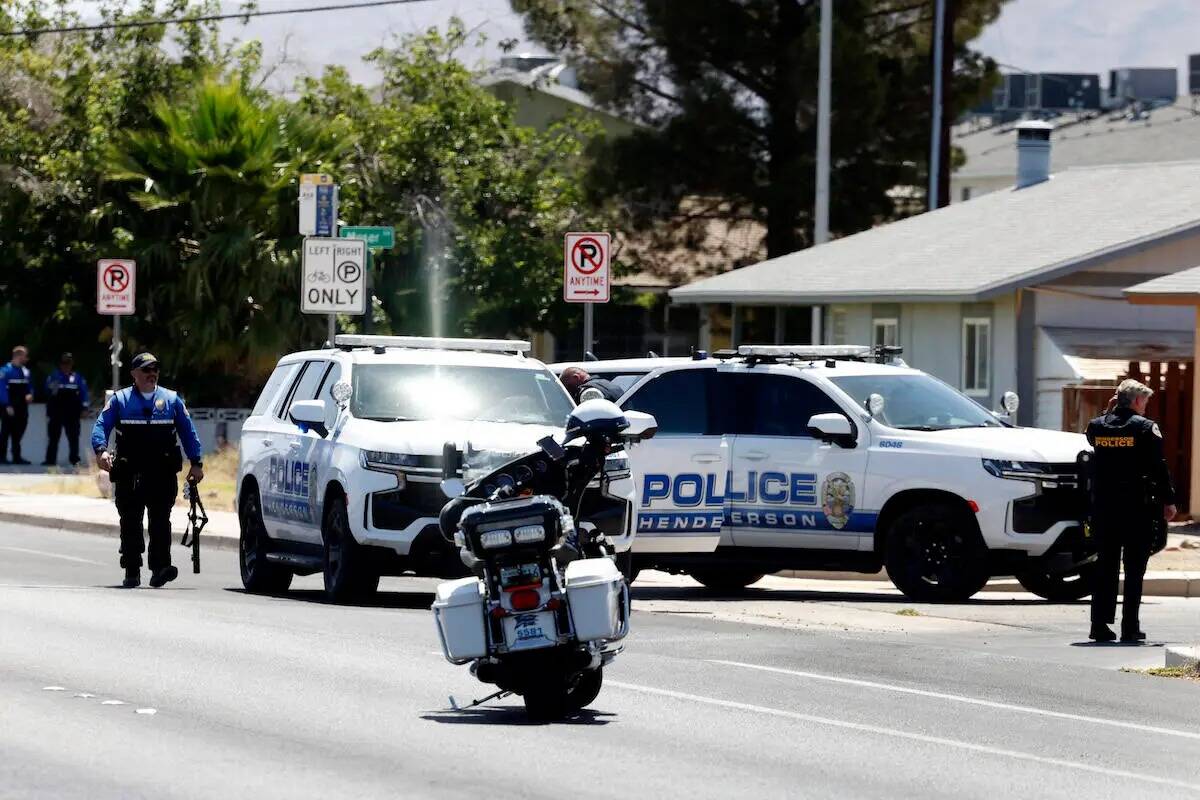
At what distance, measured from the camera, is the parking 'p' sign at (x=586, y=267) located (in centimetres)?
2095

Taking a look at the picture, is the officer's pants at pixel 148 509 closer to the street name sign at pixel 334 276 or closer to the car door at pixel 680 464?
the car door at pixel 680 464

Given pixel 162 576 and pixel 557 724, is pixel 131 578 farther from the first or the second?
pixel 557 724

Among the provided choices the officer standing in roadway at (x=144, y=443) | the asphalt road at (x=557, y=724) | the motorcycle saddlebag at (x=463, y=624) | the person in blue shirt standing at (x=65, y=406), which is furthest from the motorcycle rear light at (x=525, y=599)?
the person in blue shirt standing at (x=65, y=406)

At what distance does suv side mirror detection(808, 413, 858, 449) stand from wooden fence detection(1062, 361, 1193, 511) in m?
7.69

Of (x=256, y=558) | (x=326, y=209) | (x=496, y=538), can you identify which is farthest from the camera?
(x=326, y=209)

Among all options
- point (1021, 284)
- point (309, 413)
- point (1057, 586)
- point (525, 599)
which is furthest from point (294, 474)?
point (1021, 284)

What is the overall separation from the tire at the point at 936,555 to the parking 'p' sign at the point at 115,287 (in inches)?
528

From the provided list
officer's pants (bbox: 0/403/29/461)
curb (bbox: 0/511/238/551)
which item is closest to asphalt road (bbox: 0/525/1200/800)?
curb (bbox: 0/511/238/551)

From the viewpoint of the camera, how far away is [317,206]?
23.5 m

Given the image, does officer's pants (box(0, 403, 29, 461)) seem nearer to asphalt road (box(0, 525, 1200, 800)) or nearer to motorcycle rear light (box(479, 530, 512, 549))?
asphalt road (box(0, 525, 1200, 800))

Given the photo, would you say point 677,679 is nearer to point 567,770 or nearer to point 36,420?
point 567,770

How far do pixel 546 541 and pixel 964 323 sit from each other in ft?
64.3

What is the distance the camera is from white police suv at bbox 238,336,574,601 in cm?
1566

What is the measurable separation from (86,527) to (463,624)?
15451mm
